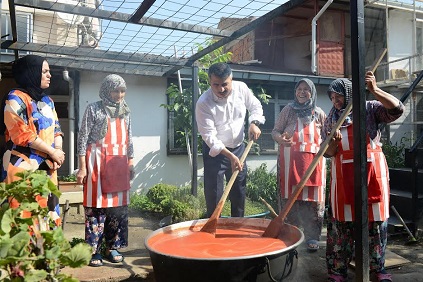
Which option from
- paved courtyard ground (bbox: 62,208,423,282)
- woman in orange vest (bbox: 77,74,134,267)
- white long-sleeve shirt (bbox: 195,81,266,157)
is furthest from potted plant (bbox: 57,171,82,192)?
white long-sleeve shirt (bbox: 195,81,266,157)

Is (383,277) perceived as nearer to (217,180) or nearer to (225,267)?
(225,267)

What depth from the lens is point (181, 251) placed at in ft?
7.73

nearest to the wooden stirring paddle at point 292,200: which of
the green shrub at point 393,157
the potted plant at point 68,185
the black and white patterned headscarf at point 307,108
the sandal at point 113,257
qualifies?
the black and white patterned headscarf at point 307,108

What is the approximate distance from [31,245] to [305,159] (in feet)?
10.8

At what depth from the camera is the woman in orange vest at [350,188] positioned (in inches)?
106

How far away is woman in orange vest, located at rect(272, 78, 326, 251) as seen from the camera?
3986mm

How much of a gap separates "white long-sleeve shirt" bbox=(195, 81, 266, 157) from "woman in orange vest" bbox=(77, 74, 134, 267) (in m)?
0.84

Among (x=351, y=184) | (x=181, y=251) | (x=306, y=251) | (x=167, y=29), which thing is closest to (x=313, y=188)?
(x=306, y=251)

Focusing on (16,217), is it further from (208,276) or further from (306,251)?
(306,251)

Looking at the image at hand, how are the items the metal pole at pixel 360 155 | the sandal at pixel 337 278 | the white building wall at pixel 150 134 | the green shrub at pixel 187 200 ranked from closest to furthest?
the metal pole at pixel 360 155, the sandal at pixel 337 278, the green shrub at pixel 187 200, the white building wall at pixel 150 134

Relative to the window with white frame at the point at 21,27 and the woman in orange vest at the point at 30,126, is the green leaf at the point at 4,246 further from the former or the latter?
the window with white frame at the point at 21,27

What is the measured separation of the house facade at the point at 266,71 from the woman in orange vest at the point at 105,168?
1.40 m

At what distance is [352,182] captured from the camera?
9.07ft

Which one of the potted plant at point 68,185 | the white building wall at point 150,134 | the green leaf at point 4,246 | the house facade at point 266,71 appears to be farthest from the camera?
the white building wall at point 150,134
